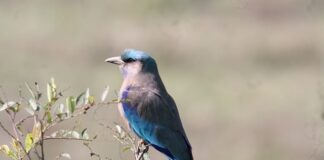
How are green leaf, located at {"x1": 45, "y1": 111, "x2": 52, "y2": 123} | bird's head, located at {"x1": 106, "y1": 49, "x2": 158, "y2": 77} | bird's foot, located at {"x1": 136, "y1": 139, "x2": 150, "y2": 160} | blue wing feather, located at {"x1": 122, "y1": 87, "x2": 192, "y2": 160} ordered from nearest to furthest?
green leaf, located at {"x1": 45, "y1": 111, "x2": 52, "y2": 123} → bird's foot, located at {"x1": 136, "y1": 139, "x2": 150, "y2": 160} → blue wing feather, located at {"x1": 122, "y1": 87, "x2": 192, "y2": 160} → bird's head, located at {"x1": 106, "y1": 49, "x2": 158, "y2": 77}

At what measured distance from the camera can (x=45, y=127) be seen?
3.68m

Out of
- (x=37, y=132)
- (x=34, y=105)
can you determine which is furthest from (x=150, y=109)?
(x=34, y=105)

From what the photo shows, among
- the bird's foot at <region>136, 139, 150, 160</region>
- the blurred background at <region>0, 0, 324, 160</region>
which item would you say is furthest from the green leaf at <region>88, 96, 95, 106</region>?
the blurred background at <region>0, 0, 324, 160</region>

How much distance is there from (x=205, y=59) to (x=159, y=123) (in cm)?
740

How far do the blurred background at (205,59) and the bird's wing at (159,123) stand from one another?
3705mm

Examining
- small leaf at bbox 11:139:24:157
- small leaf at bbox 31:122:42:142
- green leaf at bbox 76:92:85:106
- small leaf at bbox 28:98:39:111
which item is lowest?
small leaf at bbox 11:139:24:157

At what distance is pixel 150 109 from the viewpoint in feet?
19.1

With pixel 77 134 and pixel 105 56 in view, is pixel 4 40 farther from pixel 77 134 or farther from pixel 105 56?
pixel 77 134

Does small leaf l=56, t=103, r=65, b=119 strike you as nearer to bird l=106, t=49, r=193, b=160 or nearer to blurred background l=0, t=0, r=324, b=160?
bird l=106, t=49, r=193, b=160

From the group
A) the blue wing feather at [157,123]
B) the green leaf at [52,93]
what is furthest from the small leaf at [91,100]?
the blue wing feather at [157,123]

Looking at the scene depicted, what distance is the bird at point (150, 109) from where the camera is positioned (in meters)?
5.55

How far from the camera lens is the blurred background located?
35.8 feet

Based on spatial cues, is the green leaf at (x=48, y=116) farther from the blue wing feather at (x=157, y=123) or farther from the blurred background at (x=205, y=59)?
the blurred background at (x=205, y=59)

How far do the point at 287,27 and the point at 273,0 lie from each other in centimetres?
125
